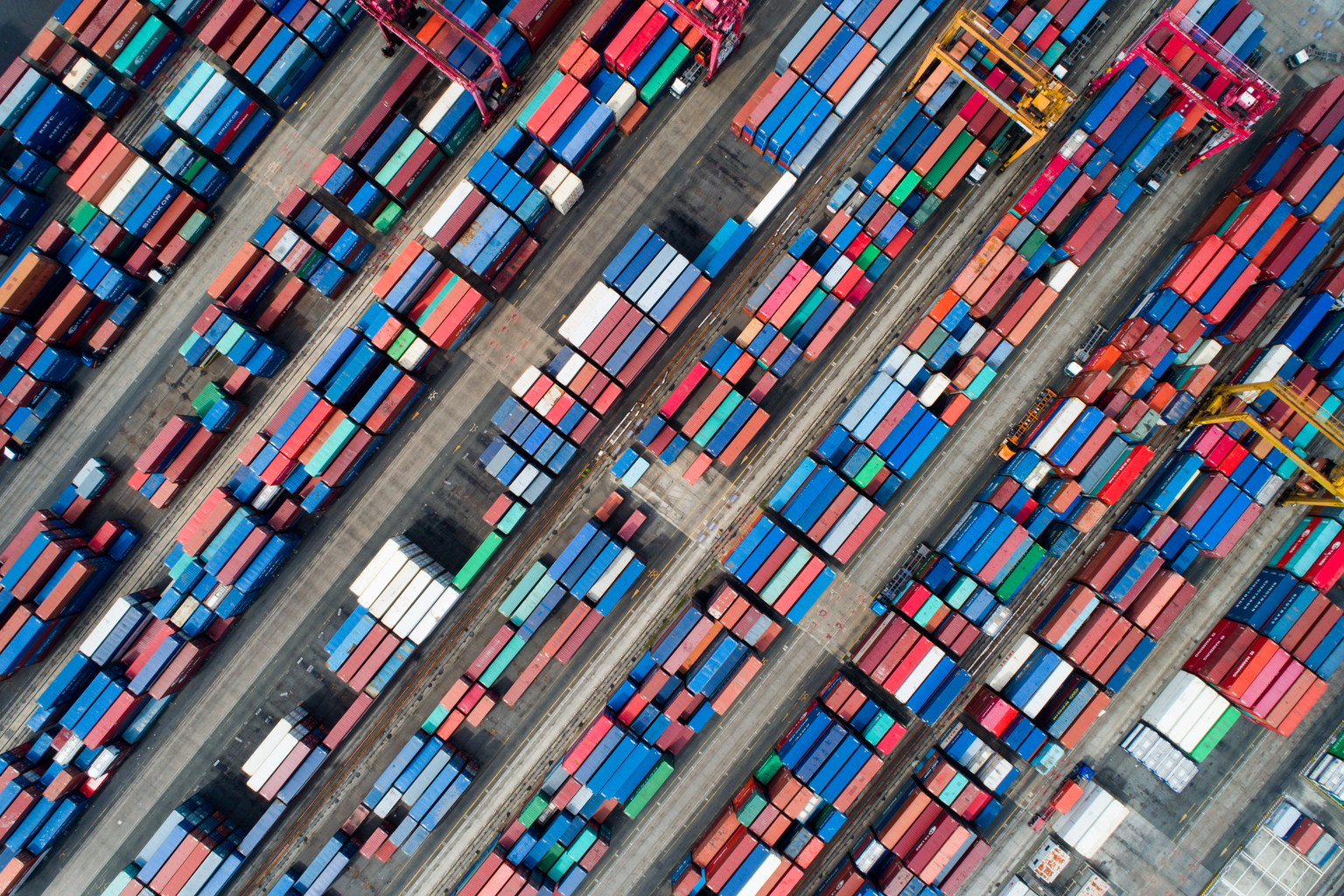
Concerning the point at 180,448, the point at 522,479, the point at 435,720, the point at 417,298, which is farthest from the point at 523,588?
the point at 180,448

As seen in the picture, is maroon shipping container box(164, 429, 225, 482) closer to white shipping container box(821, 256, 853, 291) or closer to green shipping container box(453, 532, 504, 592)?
green shipping container box(453, 532, 504, 592)

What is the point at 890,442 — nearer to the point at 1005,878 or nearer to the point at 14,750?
the point at 1005,878

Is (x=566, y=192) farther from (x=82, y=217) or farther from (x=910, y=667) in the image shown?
(x=910, y=667)

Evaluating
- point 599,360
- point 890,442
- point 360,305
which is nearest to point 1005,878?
point 890,442

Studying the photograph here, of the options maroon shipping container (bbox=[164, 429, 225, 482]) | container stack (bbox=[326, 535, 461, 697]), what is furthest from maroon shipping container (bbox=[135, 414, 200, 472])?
container stack (bbox=[326, 535, 461, 697])

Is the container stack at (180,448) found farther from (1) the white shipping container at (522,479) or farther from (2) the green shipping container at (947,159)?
(2) the green shipping container at (947,159)
